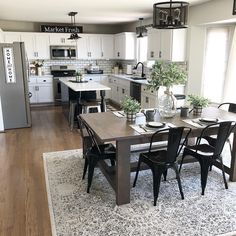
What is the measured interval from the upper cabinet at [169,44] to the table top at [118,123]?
77.8 inches

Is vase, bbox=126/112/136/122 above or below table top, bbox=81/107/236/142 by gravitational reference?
above

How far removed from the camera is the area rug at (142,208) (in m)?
2.24

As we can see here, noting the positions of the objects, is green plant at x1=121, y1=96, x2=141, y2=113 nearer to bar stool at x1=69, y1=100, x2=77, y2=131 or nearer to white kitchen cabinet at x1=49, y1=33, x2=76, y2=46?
bar stool at x1=69, y1=100, x2=77, y2=131

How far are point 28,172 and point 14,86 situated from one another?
2.45 meters

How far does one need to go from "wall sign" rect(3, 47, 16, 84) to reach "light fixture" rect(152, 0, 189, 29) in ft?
12.2

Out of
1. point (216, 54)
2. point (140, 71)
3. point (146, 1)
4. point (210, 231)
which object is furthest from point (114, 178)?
point (140, 71)

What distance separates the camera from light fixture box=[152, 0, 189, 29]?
6.97ft

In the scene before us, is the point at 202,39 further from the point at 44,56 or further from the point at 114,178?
the point at 44,56

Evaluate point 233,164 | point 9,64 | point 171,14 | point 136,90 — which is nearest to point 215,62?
point 136,90

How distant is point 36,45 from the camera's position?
24.4 feet

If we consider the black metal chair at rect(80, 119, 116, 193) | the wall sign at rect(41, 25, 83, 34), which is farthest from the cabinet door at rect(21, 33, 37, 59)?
the black metal chair at rect(80, 119, 116, 193)

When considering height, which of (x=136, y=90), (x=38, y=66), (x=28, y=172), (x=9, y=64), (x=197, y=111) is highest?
→ (x=9, y=64)

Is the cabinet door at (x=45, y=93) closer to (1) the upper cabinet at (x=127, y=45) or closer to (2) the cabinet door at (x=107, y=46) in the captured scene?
(2) the cabinet door at (x=107, y=46)

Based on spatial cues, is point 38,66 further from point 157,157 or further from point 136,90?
point 157,157
